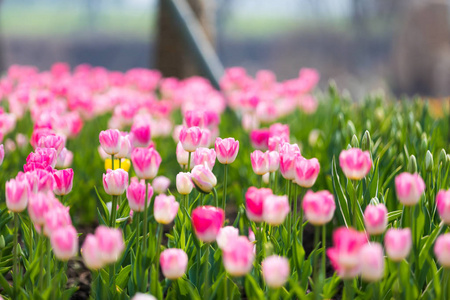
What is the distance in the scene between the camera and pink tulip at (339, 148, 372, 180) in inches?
53.1

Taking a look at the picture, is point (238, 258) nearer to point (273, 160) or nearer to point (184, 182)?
point (184, 182)

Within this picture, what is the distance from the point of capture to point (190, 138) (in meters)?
1.71

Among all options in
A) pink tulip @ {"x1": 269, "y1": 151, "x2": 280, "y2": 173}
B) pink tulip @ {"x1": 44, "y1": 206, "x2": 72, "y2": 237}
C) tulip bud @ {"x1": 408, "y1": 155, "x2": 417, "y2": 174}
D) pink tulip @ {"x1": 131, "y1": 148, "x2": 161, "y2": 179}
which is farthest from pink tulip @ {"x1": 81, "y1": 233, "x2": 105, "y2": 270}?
tulip bud @ {"x1": 408, "y1": 155, "x2": 417, "y2": 174}

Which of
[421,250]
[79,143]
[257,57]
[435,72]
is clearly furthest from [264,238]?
[257,57]

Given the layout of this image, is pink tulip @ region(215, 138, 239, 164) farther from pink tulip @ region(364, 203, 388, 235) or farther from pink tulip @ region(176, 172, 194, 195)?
pink tulip @ region(364, 203, 388, 235)

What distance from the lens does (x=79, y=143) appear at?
12.0 feet

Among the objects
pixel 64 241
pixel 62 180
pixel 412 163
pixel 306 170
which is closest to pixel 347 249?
pixel 306 170

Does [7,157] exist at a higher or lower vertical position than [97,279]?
higher

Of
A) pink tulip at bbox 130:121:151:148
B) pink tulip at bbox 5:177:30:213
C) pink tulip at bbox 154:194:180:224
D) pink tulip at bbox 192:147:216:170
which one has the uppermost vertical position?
pink tulip at bbox 130:121:151:148

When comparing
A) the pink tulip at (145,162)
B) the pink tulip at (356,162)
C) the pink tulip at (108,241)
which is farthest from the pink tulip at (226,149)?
the pink tulip at (108,241)

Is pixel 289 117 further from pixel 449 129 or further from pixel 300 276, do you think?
pixel 300 276

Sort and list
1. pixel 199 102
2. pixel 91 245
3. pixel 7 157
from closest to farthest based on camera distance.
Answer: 1. pixel 91 245
2. pixel 7 157
3. pixel 199 102

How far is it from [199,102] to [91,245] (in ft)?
9.57

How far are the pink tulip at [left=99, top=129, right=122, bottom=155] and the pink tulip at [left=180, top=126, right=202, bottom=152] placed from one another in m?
0.21
